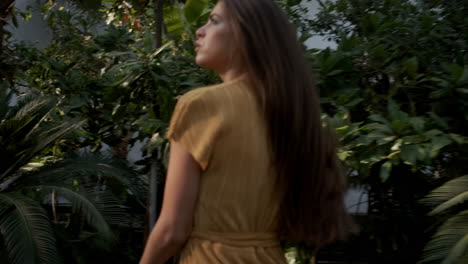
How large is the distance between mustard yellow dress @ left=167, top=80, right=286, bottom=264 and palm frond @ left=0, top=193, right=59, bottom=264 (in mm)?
3122

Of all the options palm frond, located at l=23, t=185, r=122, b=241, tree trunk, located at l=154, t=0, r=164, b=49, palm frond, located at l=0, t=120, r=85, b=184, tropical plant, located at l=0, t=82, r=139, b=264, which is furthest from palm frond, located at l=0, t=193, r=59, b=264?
tree trunk, located at l=154, t=0, r=164, b=49

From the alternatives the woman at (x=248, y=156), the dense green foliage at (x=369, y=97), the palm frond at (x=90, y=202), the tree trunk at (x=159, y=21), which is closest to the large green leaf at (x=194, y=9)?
the dense green foliage at (x=369, y=97)

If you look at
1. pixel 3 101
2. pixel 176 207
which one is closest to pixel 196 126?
pixel 176 207

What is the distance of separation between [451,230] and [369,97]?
1.23m

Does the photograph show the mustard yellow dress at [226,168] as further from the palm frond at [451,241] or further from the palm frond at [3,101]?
the palm frond at [3,101]

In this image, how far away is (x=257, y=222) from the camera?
1.77 m

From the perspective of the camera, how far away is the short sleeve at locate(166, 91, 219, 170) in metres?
1.67

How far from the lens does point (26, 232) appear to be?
185 inches

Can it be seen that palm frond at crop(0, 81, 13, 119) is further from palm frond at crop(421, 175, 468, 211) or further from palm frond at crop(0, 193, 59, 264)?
palm frond at crop(421, 175, 468, 211)

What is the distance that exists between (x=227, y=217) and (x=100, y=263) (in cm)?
421

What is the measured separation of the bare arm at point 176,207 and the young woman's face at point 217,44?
0.26 meters

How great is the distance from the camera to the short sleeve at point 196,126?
167 centimetres

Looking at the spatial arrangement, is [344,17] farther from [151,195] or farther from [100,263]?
[100,263]

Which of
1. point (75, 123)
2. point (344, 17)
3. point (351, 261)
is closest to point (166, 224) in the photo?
point (75, 123)
